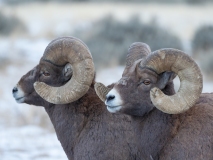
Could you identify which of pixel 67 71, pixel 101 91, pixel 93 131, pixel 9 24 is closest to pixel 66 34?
pixel 9 24

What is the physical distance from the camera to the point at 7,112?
16.4 m

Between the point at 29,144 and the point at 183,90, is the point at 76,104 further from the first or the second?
the point at 29,144

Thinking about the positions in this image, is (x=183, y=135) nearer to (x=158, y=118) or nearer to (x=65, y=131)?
(x=158, y=118)

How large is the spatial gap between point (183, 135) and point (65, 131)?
6.10 ft

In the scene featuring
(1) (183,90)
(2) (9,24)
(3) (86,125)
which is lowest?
(1) (183,90)

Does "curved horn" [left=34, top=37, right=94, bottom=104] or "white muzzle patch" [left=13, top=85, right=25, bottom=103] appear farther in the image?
"white muzzle patch" [left=13, top=85, right=25, bottom=103]

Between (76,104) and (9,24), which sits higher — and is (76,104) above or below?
below

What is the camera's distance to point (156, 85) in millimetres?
7348

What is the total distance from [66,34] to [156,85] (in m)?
21.0

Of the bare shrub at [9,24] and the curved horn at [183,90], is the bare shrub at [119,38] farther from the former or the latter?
the curved horn at [183,90]

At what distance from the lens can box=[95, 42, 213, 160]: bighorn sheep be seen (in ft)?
23.1

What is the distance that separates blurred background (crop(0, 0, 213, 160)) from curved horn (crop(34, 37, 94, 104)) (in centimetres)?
408

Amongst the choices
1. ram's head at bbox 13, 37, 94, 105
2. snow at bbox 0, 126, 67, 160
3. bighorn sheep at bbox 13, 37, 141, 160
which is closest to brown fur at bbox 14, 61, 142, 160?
bighorn sheep at bbox 13, 37, 141, 160

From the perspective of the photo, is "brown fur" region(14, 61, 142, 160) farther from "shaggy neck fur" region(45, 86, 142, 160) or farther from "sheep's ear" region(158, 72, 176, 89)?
"sheep's ear" region(158, 72, 176, 89)
